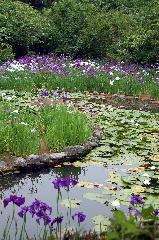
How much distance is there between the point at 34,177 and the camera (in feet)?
20.7

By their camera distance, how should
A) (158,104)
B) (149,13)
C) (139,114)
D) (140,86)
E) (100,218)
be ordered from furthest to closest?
1. (149,13)
2. (140,86)
3. (158,104)
4. (139,114)
5. (100,218)

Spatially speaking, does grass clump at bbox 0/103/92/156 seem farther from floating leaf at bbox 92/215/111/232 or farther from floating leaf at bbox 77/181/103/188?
floating leaf at bbox 92/215/111/232

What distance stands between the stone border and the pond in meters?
0.14

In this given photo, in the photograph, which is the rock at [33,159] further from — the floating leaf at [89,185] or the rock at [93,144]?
the rock at [93,144]

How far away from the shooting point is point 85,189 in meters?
5.74

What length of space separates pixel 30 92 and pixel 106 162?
660cm

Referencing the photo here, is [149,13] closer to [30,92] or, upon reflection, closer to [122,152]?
[30,92]

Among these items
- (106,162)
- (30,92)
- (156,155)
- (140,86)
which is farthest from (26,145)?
(140,86)

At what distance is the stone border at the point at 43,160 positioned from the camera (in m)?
6.39

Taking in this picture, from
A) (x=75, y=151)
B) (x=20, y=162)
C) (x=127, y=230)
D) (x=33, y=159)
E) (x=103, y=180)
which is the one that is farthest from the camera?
(x=75, y=151)

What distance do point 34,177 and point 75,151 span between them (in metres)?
1.12

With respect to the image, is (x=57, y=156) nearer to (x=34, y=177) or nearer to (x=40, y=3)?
(x=34, y=177)


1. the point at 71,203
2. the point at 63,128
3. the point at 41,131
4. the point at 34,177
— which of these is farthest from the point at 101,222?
the point at 41,131

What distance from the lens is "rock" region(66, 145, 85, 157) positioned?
7.14 meters
